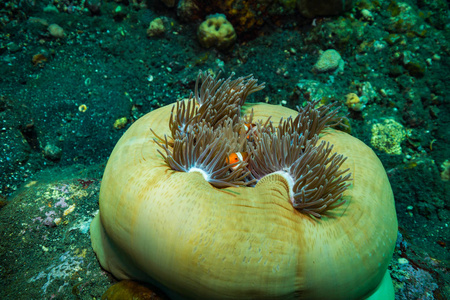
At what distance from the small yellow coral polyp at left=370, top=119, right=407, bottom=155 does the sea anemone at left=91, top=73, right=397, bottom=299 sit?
4.78 ft

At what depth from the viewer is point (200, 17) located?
381 centimetres

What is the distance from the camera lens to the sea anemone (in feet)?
4.48

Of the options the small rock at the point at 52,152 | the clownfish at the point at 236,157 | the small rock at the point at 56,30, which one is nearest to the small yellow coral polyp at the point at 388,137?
the clownfish at the point at 236,157

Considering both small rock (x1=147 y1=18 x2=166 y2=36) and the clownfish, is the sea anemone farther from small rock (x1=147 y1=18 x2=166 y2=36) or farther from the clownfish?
small rock (x1=147 y1=18 x2=166 y2=36)

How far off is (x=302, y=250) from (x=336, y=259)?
0.20m

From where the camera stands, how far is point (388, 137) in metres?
3.18

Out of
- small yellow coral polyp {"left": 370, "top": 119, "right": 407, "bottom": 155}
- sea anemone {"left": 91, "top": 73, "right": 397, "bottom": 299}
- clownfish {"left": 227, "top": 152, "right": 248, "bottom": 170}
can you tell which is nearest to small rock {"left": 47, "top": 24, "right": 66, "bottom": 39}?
sea anemone {"left": 91, "top": 73, "right": 397, "bottom": 299}

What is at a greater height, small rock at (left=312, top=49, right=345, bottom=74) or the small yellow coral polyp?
small rock at (left=312, top=49, right=345, bottom=74)

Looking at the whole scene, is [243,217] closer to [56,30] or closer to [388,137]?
[388,137]

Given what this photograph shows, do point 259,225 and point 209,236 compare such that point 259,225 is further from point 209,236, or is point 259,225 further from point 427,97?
point 427,97

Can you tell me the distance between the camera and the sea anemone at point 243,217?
137cm

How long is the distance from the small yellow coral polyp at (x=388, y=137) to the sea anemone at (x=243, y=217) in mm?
1456

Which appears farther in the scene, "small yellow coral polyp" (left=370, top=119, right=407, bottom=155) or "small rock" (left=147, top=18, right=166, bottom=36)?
"small rock" (left=147, top=18, right=166, bottom=36)

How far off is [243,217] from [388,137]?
8.47 feet
